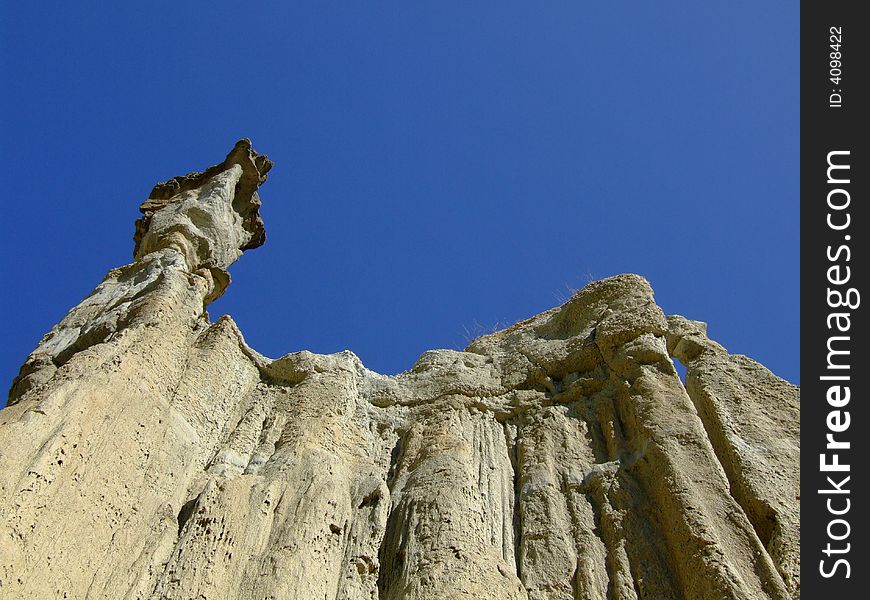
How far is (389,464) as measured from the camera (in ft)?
26.4

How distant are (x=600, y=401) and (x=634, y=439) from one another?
36.9 inches

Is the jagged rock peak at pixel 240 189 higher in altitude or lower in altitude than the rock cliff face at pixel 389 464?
higher

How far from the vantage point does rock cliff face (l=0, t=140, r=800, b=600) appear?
5.58 metres

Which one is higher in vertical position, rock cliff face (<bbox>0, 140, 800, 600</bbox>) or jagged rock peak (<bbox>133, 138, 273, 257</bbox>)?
jagged rock peak (<bbox>133, 138, 273, 257</bbox>)

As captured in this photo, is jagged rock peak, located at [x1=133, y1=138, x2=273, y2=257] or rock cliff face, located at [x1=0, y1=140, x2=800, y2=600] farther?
jagged rock peak, located at [x1=133, y1=138, x2=273, y2=257]

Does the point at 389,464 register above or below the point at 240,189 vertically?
below

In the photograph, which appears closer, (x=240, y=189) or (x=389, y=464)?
(x=389, y=464)

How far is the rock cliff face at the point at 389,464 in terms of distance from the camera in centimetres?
558

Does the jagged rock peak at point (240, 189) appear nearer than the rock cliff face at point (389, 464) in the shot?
No

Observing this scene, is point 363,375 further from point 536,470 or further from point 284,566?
point 284,566
